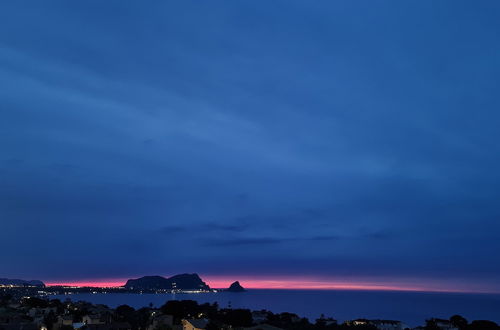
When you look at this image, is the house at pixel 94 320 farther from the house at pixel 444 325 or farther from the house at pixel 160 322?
the house at pixel 444 325

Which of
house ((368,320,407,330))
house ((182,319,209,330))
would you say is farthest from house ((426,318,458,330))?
house ((182,319,209,330))

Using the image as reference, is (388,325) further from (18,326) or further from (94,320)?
(18,326)

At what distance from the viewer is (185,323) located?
43656mm

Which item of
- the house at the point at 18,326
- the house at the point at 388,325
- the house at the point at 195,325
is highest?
the house at the point at 195,325

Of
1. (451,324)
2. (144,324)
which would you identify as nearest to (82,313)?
(144,324)

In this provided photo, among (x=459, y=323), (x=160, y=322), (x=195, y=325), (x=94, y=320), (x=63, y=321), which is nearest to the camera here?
(x=195, y=325)

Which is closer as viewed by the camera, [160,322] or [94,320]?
[160,322]

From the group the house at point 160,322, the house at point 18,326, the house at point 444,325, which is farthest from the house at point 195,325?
the house at point 444,325

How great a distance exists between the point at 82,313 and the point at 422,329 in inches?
1745

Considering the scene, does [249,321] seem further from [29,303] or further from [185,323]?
[29,303]

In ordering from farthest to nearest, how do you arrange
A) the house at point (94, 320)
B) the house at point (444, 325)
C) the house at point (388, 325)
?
1. the house at point (388, 325)
2. the house at point (444, 325)
3. the house at point (94, 320)

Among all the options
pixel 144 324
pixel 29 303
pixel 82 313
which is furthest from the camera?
pixel 29 303

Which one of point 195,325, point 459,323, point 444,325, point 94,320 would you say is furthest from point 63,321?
point 459,323

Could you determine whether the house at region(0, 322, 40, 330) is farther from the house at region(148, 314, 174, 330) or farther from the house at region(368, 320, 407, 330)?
the house at region(368, 320, 407, 330)
